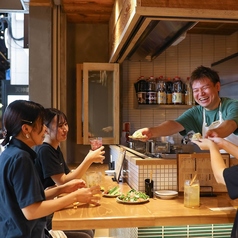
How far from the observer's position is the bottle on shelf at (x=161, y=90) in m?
4.29

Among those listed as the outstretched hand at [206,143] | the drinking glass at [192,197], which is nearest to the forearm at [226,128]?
the outstretched hand at [206,143]

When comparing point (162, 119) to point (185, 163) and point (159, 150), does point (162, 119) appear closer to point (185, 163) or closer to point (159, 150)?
point (159, 150)

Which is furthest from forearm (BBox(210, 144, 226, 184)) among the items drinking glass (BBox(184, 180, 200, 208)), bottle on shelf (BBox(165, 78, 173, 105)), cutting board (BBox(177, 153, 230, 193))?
bottle on shelf (BBox(165, 78, 173, 105))

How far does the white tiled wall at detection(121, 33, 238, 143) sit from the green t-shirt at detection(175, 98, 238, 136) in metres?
1.86

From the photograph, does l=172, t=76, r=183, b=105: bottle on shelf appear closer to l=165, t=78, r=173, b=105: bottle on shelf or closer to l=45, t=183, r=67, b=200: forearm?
l=165, t=78, r=173, b=105: bottle on shelf

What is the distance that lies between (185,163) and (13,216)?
1179mm

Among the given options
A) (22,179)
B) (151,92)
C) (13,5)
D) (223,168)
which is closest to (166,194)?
(223,168)

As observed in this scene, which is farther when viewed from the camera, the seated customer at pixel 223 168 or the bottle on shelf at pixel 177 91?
the bottle on shelf at pixel 177 91

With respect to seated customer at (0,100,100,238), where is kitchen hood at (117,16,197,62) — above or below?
above

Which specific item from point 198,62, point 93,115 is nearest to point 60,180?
point 93,115

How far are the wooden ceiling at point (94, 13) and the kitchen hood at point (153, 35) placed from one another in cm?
64

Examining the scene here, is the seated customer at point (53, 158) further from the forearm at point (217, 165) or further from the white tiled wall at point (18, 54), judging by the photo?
the white tiled wall at point (18, 54)

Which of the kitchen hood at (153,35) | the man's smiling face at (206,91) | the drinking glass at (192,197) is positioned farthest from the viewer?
the kitchen hood at (153,35)

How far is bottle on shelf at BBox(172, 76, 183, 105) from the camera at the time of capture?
429 cm
